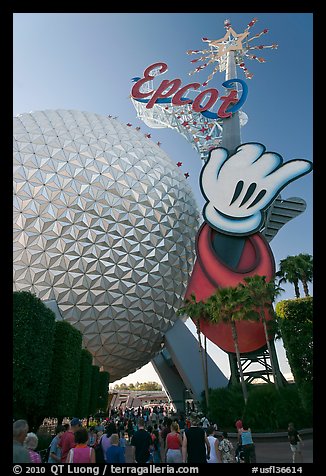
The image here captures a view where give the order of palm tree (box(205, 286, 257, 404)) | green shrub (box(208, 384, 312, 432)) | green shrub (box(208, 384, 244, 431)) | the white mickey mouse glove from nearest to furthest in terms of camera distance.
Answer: green shrub (box(208, 384, 312, 432)) < green shrub (box(208, 384, 244, 431)) < palm tree (box(205, 286, 257, 404)) < the white mickey mouse glove

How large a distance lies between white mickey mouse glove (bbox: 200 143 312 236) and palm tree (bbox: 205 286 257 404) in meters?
5.37

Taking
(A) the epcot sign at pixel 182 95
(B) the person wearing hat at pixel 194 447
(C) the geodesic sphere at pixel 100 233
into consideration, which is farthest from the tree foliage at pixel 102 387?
(B) the person wearing hat at pixel 194 447

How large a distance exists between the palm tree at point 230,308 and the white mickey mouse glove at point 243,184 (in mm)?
5369

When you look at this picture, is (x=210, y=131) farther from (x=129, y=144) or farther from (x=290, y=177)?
(x=290, y=177)

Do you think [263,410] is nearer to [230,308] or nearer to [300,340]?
[300,340]

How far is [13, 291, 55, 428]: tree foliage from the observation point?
1516 centimetres

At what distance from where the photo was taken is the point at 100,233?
105ft

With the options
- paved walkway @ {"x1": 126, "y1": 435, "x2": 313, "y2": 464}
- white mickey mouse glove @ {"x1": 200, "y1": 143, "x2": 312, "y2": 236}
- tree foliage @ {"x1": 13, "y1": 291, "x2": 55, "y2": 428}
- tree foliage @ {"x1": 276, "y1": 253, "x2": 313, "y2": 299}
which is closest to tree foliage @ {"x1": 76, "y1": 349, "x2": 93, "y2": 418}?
paved walkway @ {"x1": 126, "y1": 435, "x2": 313, "y2": 464}

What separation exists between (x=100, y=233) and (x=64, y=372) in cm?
1393

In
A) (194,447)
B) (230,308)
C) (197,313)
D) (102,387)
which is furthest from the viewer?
(102,387)

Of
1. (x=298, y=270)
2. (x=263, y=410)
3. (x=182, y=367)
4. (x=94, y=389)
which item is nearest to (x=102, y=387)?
(x=94, y=389)

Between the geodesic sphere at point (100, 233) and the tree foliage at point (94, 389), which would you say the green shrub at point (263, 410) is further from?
the geodesic sphere at point (100, 233)

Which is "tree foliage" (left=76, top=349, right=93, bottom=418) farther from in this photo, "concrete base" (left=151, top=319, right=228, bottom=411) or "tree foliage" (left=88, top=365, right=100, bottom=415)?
"concrete base" (left=151, top=319, right=228, bottom=411)
